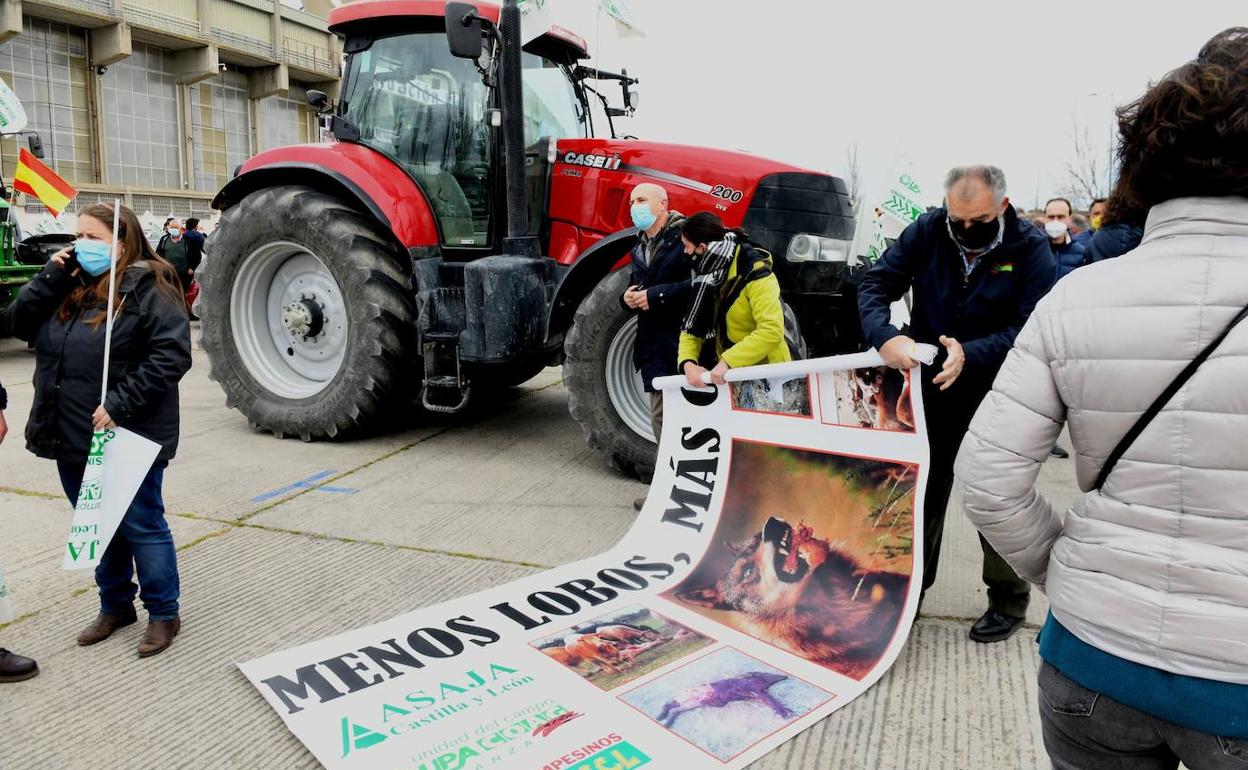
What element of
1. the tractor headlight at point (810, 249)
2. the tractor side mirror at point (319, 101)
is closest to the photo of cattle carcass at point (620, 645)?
the tractor headlight at point (810, 249)

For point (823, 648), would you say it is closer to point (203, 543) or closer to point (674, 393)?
point (674, 393)

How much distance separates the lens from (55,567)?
370 centimetres

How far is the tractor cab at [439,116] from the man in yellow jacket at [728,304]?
6.49ft

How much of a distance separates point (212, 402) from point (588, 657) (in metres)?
5.60

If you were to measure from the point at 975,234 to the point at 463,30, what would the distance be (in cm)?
302

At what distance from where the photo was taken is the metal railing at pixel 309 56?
29375mm

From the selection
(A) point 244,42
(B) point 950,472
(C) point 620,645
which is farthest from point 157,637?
(A) point 244,42

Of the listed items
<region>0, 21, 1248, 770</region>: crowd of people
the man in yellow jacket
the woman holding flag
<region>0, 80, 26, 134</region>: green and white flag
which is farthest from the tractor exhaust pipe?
<region>0, 80, 26, 134</region>: green and white flag

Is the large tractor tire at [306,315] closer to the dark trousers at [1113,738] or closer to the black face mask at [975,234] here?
the black face mask at [975,234]

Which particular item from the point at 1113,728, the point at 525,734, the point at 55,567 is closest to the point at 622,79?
the point at 55,567

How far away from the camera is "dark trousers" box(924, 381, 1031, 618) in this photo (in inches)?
121

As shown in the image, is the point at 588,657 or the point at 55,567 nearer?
the point at 588,657

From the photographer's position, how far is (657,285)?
13.5ft

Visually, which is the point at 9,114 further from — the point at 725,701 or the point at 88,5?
the point at 88,5
